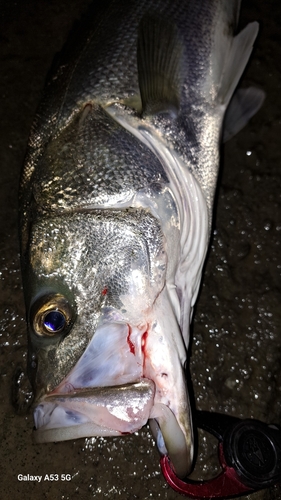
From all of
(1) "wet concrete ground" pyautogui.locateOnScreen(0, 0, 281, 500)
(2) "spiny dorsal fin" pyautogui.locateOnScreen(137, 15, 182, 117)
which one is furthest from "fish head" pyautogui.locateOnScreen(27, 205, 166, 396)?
(1) "wet concrete ground" pyautogui.locateOnScreen(0, 0, 281, 500)

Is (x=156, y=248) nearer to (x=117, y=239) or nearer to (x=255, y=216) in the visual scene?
(x=117, y=239)

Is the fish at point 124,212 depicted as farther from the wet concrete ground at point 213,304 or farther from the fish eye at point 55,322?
the wet concrete ground at point 213,304

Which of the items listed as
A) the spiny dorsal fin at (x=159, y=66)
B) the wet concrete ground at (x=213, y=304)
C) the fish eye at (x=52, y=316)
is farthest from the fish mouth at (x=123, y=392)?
the spiny dorsal fin at (x=159, y=66)

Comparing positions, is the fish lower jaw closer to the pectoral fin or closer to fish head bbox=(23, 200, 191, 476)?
fish head bbox=(23, 200, 191, 476)

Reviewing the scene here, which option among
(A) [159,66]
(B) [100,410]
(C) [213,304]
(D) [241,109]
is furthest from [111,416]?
(D) [241,109]

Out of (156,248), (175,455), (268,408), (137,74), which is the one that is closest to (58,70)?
(137,74)

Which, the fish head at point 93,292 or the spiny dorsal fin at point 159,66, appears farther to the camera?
the spiny dorsal fin at point 159,66
